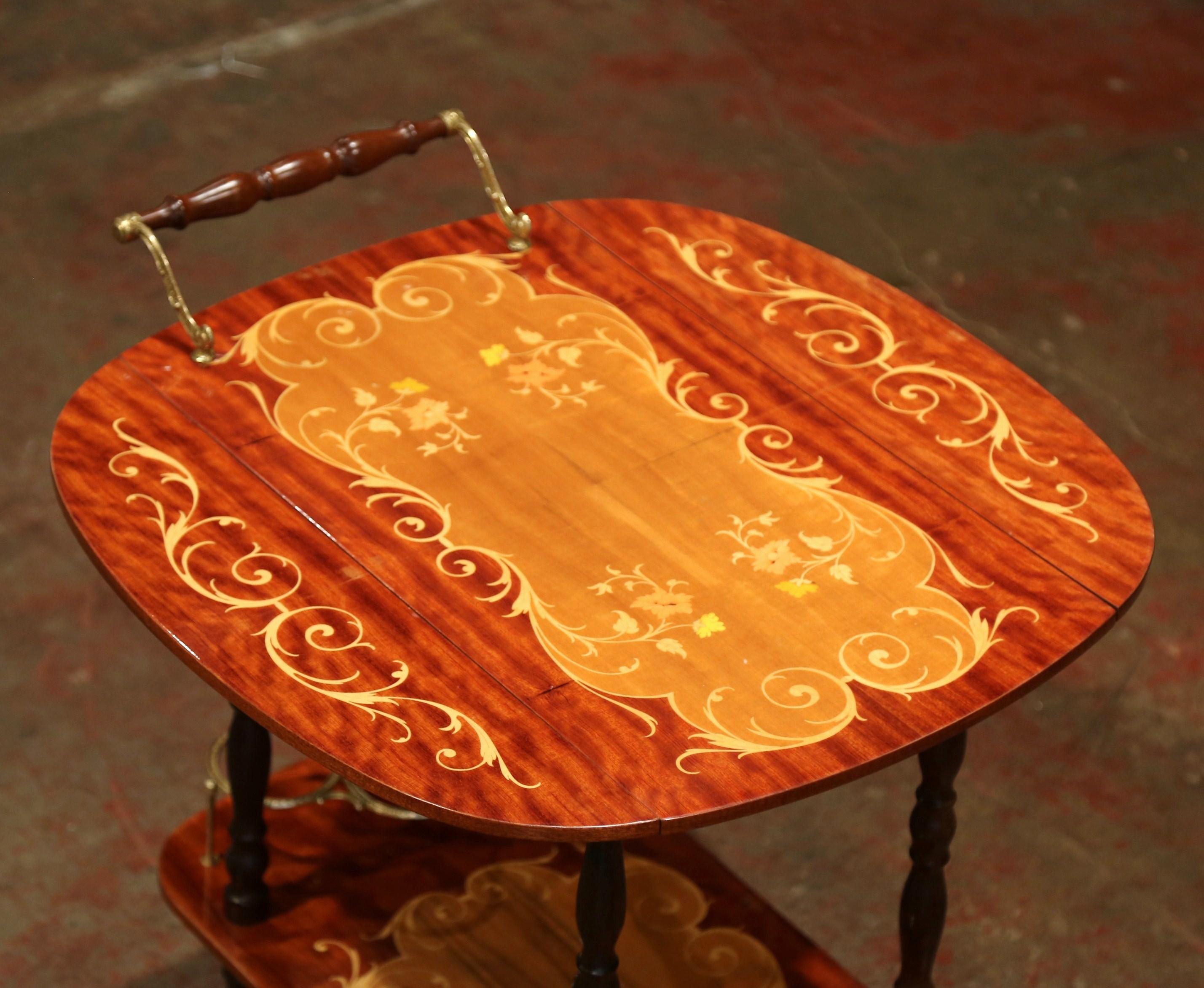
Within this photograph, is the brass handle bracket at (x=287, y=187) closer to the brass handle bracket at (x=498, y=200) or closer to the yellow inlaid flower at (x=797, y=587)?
the brass handle bracket at (x=498, y=200)

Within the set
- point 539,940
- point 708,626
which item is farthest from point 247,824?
point 708,626

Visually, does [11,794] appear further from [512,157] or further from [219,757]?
[512,157]

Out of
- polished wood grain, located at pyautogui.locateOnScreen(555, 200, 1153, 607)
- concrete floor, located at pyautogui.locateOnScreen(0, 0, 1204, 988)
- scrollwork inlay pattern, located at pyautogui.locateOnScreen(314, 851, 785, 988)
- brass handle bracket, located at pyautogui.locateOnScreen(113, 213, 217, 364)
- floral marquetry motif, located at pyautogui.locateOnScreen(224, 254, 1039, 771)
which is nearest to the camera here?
floral marquetry motif, located at pyautogui.locateOnScreen(224, 254, 1039, 771)

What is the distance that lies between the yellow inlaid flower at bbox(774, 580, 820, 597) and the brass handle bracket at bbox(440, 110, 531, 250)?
720 mm

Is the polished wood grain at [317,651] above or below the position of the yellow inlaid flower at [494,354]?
below

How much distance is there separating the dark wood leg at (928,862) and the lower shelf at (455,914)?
0.10 metres

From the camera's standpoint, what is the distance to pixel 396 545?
203 centimetres

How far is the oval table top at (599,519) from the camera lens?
1.80m

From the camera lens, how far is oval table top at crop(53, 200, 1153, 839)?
180 cm

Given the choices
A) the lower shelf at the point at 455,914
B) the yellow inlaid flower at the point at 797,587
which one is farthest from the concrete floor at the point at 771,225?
the yellow inlaid flower at the point at 797,587

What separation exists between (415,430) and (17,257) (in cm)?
222

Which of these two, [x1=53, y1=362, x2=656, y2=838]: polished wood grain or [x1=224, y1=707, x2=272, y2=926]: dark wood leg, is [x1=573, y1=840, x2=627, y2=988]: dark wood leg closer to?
[x1=53, y1=362, x2=656, y2=838]: polished wood grain

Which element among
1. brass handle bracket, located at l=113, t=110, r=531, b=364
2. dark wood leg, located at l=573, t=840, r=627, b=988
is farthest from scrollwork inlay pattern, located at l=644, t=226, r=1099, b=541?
dark wood leg, located at l=573, t=840, r=627, b=988

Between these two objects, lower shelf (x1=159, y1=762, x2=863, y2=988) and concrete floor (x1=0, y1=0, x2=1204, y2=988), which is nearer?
lower shelf (x1=159, y1=762, x2=863, y2=988)
